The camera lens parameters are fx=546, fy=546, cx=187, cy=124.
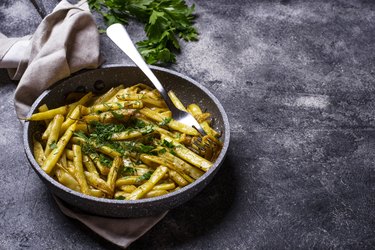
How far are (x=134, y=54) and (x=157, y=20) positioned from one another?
735 mm

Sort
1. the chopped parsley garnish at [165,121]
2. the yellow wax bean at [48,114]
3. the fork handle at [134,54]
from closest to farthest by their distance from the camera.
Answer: the yellow wax bean at [48,114] → the chopped parsley garnish at [165,121] → the fork handle at [134,54]

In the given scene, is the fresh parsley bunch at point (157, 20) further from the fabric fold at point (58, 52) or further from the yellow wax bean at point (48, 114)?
the yellow wax bean at point (48, 114)

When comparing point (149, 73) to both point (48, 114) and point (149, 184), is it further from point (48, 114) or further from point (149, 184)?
point (149, 184)

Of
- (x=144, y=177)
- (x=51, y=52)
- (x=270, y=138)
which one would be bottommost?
(x=270, y=138)

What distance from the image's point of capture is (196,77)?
3.48 metres

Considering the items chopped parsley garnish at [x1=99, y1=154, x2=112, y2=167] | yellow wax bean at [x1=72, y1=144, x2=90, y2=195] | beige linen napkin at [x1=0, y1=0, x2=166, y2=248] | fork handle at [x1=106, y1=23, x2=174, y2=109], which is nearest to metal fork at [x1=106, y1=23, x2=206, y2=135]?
fork handle at [x1=106, y1=23, x2=174, y2=109]

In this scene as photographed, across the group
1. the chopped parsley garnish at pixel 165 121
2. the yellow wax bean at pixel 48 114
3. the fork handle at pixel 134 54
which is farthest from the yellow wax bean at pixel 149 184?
the yellow wax bean at pixel 48 114

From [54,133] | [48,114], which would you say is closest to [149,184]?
[54,133]

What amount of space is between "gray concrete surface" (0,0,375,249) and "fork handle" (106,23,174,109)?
501mm

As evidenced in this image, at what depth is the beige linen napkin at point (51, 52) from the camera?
2.98m

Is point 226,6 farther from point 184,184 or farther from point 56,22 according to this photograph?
point 184,184

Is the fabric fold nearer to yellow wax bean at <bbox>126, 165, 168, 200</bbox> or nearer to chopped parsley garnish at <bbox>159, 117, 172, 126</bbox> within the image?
chopped parsley garnish at <bbox>159, 117, 172, 126</bbox>

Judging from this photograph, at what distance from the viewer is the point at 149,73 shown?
9.57 ft

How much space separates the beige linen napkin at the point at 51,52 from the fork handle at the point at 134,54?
0.17 meters
